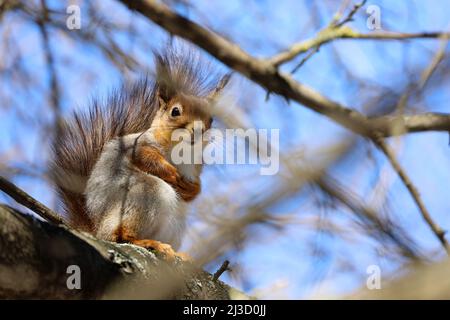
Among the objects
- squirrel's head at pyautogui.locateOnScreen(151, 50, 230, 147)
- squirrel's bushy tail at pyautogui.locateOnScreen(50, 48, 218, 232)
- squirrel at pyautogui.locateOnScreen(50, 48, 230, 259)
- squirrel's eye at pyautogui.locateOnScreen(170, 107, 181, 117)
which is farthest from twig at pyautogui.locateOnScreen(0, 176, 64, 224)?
squirrel's eye at pyautogui.locateOnScreen(170, 107, 181, 117)

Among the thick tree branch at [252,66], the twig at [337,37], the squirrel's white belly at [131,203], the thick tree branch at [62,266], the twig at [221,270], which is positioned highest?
the squirrel's white belly at [131,203]

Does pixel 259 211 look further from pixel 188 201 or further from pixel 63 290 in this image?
pixel 188 201

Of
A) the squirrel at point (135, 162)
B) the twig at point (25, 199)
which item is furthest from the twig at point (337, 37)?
the squirrel at point (135, 162)

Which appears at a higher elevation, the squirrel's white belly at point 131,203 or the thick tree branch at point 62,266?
the squirrel's white belly at point 131,203

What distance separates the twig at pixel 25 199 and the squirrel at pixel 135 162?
2.87ft

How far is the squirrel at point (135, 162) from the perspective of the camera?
3254 mm

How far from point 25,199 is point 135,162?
1545mm

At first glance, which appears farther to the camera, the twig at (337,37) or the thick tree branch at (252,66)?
the twig at (337,37)

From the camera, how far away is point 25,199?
200 centimetres

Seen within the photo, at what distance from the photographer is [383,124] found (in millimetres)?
1389

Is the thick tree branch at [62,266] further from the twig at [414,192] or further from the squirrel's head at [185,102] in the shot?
the squirrel's head at [185,102]

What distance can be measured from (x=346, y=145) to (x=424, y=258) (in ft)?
0.86

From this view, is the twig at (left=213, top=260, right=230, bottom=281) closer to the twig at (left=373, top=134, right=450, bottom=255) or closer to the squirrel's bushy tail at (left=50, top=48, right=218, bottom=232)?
the twig at (left=373, top=134, right=450, bottom=255)
